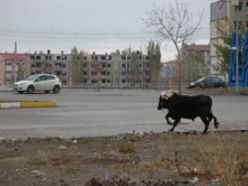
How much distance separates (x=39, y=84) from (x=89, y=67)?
5745 cm

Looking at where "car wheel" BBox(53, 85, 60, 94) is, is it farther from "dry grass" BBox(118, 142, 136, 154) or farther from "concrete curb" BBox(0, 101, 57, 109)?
"dry grass" BBox(118, 142, 136, 154)

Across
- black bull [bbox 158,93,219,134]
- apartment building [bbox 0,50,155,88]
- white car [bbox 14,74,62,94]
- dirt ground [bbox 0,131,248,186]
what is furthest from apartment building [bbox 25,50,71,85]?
dirt ground [bbox 0,131,248,186]

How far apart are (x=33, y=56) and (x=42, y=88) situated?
231 feet

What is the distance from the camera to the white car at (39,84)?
41.0m

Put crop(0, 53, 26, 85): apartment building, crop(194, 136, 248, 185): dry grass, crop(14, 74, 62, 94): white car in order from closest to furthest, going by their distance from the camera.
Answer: crop(194, 136, 248, 185): dry grass → crop(14, 74, 62, 94): white car → crop(0, 53, 26, 85): apartment building

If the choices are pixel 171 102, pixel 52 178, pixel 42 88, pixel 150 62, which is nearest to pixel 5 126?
pixel 171 102

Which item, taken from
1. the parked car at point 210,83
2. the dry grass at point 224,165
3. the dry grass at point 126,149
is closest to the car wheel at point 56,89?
the parked car at point 210,83

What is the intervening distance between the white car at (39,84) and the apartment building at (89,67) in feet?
142

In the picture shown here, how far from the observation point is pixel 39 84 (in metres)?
41.6

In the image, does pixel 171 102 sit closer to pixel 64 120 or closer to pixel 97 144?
pixel 97 144

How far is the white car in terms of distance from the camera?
40969mm

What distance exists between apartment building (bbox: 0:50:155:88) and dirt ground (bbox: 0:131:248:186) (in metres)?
75.1

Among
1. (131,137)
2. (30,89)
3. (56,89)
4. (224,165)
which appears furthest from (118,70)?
(224,165)

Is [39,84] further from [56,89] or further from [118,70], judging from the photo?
[118,70]
